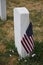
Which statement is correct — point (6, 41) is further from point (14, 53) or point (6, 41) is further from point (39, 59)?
point (39, 59)

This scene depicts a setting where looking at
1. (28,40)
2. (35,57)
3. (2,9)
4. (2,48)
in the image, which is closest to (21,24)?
(28,40)

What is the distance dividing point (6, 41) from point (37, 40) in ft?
2.71

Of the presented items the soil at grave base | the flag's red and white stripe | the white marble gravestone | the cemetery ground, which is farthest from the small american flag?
the white marble gravestone

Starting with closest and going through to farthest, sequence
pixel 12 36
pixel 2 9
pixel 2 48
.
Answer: pixel 2 48 < pixel 12 36 < pixel 2 9

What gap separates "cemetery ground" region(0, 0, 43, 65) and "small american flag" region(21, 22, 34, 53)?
7.4 inches

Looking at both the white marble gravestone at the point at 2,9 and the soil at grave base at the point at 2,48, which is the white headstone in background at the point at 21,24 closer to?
the soil at grave base at the point at 2,48

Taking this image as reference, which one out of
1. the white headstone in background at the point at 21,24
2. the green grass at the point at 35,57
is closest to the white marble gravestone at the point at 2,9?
the green grass at the point at 35,57

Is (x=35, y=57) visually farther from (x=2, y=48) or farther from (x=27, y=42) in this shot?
(x=2, y=48)

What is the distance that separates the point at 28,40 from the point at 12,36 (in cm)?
152

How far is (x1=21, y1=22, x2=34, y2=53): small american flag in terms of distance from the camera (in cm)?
649

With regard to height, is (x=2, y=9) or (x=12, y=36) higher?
(x=2, y=9)

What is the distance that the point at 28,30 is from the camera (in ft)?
21.2

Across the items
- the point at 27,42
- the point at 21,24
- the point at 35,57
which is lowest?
the point at 35,57

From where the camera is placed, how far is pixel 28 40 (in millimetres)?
6609
